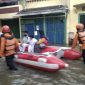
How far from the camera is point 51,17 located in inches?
891

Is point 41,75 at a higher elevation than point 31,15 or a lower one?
lower

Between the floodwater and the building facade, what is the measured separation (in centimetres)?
912

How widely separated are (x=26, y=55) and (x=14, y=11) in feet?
44.2

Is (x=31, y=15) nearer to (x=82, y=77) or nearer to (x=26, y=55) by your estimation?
(x=26, y=55)

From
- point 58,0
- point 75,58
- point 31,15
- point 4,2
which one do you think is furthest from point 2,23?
point 75,58

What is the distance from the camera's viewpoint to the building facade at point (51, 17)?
21.4 meters

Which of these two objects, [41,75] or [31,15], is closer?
[41,75]

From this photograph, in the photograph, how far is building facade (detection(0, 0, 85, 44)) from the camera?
70.2 feet

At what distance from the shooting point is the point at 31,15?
78.6 feet

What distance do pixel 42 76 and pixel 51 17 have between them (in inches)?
480

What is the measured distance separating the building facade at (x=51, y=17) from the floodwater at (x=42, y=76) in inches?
359

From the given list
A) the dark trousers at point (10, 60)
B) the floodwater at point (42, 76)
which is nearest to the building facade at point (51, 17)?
the floodwater at point (42, 76)

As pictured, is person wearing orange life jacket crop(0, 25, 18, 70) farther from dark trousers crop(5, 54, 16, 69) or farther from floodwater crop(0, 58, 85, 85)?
floodwater crop(0, 58, 85, 85)

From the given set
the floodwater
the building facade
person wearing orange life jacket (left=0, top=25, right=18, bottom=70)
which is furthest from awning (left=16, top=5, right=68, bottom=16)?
person wearing orange life jacket (left=0, top=25, right=18, bottom=70)
